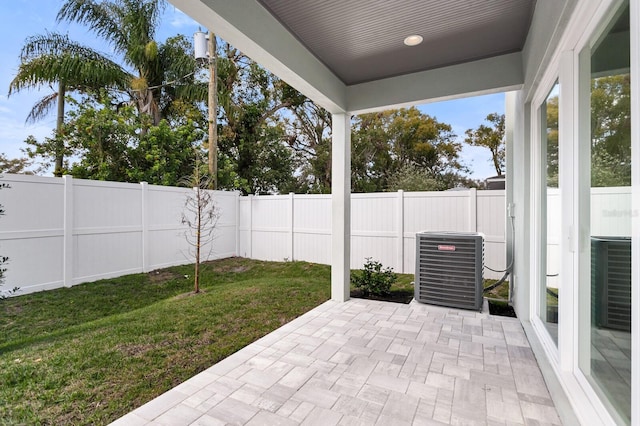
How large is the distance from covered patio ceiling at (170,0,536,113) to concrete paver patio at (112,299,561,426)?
2.46m

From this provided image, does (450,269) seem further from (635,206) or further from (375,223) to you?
(635,206)

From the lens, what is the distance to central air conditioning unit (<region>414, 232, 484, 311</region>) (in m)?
3.77

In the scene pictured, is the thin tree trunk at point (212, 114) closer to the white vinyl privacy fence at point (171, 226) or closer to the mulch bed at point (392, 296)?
the white vinyl privacy fence at point (171, 226)

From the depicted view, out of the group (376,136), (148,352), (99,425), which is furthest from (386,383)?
(376,136)

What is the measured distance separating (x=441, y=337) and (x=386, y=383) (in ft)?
3.51

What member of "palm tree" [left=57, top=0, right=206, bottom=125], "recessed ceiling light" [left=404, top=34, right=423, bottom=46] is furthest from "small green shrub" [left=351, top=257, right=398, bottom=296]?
"palm tree" [left=57, top=0, right=206, bottom=125]

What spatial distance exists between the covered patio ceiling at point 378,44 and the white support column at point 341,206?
0.30 meters

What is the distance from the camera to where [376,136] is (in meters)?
12.4

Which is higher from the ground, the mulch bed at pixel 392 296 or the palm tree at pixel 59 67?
the palm tree at pixel 59 67

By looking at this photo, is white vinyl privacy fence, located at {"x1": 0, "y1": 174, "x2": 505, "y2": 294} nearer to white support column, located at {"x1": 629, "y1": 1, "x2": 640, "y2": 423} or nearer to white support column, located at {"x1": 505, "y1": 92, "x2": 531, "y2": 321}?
white support column, located at {"x1": 505, "y1": 92, "x2": 531, "y2": 321}

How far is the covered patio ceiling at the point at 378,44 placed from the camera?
2438 mm

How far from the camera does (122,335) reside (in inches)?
127

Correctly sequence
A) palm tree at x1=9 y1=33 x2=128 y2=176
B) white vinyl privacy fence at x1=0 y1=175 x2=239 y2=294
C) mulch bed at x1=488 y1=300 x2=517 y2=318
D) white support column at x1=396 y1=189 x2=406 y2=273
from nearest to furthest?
mulch bed at x1=488 y1=300 x2=517 y2=318 → white vinyl privacy fence at x1=0 y1=175 x2=239 y2=294 → white support column at x1=396 y1=189 x2=406 y2=273 → palm tree at x1=9 y1=33 x2=128 y2=176

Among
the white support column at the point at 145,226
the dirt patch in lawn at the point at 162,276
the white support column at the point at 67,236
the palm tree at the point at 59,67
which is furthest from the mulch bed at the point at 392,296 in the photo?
the palm tree at the point at 59,67
